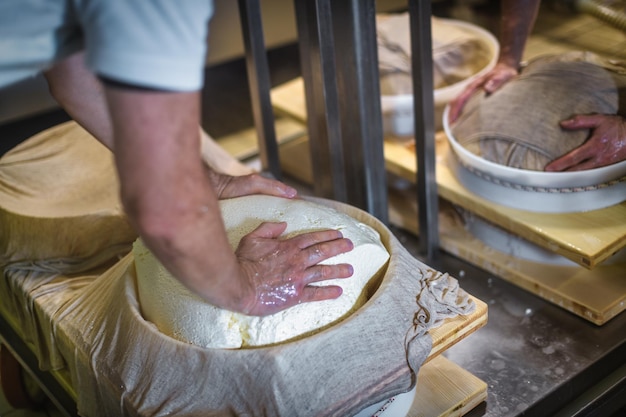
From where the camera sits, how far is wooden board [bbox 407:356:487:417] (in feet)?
4.52

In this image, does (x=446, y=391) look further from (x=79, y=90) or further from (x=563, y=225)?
(x=79, y=90)

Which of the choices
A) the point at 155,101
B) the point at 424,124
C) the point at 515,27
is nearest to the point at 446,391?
the point at 424,124

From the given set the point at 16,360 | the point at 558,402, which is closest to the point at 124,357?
the point at 16,360

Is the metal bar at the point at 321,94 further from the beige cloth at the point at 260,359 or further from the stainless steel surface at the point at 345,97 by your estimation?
the beige cloth at the point at 260,359

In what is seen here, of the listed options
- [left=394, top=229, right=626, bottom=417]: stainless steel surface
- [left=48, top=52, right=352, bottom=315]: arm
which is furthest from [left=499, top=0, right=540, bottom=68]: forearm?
[left=48, top=52, right=352, bottom=315]: arm

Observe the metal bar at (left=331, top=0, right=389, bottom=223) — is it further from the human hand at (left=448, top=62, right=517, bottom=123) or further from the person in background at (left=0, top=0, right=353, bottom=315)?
the person in background at (left=0, top=0, right=353, bottom=315)

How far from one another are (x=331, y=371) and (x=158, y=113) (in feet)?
1.68

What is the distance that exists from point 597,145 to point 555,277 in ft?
1.06

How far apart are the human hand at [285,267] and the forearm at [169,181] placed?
0.16 m

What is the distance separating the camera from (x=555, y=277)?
5.64 feet

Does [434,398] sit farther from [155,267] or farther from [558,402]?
[155,267]

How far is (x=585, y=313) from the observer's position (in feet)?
5.34

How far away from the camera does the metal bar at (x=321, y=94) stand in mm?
1760

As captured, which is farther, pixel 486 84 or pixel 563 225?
pixel 486 84
